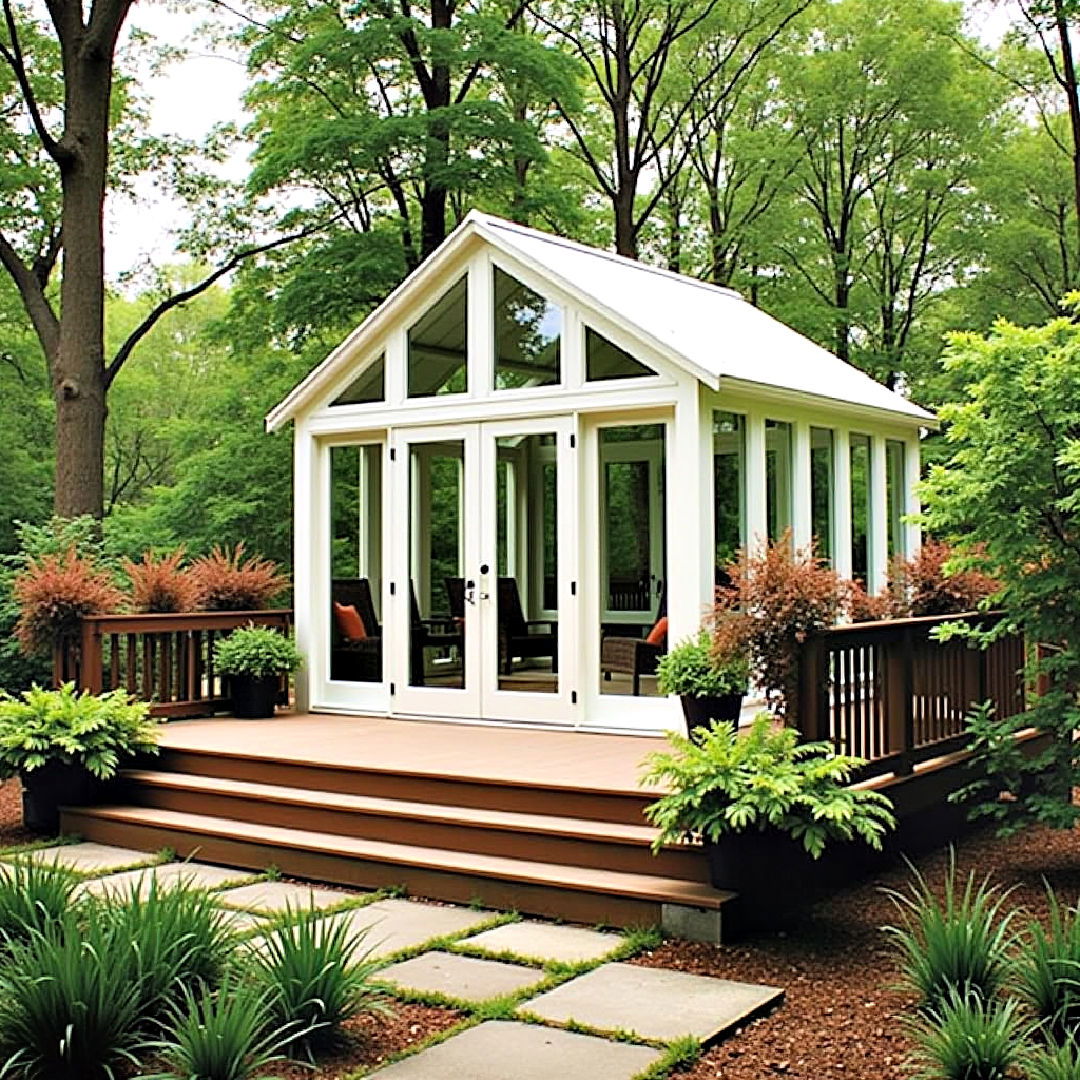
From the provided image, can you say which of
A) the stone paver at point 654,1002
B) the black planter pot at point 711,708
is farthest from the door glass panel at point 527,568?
the stone paver at point 654,1002

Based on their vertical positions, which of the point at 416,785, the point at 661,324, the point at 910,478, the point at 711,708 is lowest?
the point at 416,785

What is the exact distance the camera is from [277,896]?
6246 mm

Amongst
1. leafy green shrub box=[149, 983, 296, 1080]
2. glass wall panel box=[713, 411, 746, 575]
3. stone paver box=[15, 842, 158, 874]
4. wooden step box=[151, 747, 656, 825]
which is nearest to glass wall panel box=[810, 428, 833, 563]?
glass wall panel box=[713, 411, 746, 575]

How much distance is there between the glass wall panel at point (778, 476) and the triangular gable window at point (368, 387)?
2.96 m

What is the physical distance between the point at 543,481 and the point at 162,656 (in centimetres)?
318

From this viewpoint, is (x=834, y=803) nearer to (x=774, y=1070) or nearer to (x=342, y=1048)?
(x=774, y=1070)

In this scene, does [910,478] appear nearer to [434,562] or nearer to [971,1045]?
[434,562]

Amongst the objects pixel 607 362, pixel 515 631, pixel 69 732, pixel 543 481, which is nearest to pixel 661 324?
pixel 607 362

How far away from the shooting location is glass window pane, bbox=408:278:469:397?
945 cm

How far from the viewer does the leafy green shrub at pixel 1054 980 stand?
154 inches

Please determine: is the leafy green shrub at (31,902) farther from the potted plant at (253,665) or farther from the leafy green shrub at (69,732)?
the potted plant at (253,665)

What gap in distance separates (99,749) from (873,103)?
16451 mm

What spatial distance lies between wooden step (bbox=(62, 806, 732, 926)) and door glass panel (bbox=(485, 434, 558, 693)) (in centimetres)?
243

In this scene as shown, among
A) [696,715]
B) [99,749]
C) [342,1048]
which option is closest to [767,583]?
[696,715]
